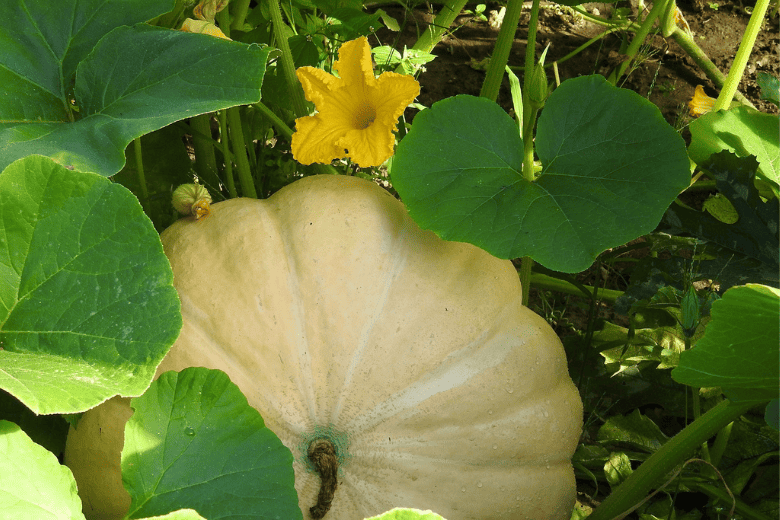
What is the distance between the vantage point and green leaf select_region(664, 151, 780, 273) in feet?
4.70

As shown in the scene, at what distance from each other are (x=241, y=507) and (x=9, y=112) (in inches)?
29.3

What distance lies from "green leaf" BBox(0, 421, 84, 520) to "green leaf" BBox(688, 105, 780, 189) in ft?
4.26

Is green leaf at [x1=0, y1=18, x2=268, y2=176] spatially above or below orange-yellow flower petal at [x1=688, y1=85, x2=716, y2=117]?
above

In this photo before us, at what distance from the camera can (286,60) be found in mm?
1470

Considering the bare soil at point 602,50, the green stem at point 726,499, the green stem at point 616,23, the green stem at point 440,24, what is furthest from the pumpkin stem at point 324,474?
the green stem at point 616,23

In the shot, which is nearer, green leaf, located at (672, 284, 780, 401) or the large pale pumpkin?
green leaf, located at (672, 284, 780, 401)

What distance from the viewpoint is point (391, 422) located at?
123 centimetres

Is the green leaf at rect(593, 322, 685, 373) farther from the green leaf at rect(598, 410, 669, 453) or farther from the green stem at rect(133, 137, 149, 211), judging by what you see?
the green stem at rect(133, 137, 149, 211)

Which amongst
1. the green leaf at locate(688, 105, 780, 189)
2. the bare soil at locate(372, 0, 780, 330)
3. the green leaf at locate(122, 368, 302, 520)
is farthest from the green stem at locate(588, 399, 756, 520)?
the bare soil at locate(372, 0, 780, 330)

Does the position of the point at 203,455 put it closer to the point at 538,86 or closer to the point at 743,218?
the point at 538,86

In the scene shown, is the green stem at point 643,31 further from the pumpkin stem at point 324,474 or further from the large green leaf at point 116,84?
the pumpkin stem at point 324,474

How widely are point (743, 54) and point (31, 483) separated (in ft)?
5.26

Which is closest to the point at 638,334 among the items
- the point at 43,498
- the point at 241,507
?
the point at 241,507

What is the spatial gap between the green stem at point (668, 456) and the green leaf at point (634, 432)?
0.25 metres
